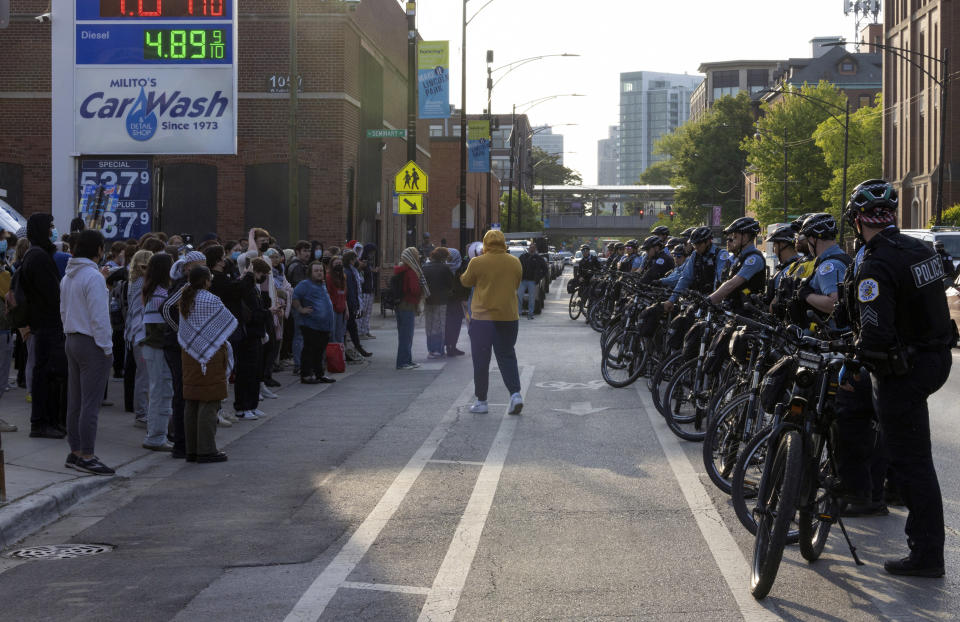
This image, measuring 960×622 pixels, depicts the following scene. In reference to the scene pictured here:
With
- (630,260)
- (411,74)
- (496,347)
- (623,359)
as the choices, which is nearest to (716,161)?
(411,74)

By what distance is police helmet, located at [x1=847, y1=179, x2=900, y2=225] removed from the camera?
606 centimetres

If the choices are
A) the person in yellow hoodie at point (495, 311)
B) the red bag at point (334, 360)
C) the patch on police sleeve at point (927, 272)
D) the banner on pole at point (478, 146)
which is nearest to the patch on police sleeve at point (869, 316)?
the patch on police sleeve at point (927, 272)

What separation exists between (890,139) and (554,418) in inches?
2624

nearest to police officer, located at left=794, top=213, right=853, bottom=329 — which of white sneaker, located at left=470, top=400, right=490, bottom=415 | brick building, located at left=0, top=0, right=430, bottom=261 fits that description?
white sneaker, located at left=470, top=400, right=490, bottom=415

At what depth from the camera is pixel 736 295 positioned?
432 inches

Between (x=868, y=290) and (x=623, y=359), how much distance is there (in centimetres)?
881

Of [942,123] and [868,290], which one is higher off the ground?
[942,123]

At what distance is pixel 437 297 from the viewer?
61.6ft

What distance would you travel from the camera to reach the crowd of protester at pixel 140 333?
913cm

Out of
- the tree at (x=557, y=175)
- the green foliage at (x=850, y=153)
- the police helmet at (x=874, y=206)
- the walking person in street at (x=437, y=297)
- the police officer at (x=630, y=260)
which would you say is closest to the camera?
the police helmet at (x=874, y=206)

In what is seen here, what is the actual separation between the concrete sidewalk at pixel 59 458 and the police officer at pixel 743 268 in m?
4.77

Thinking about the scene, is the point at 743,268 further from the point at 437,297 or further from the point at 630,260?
the point at 630,260

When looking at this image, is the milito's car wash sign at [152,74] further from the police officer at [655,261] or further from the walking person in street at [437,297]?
the police officer at [655,261]

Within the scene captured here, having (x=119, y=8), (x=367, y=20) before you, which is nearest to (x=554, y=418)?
(x=119, y=8)
